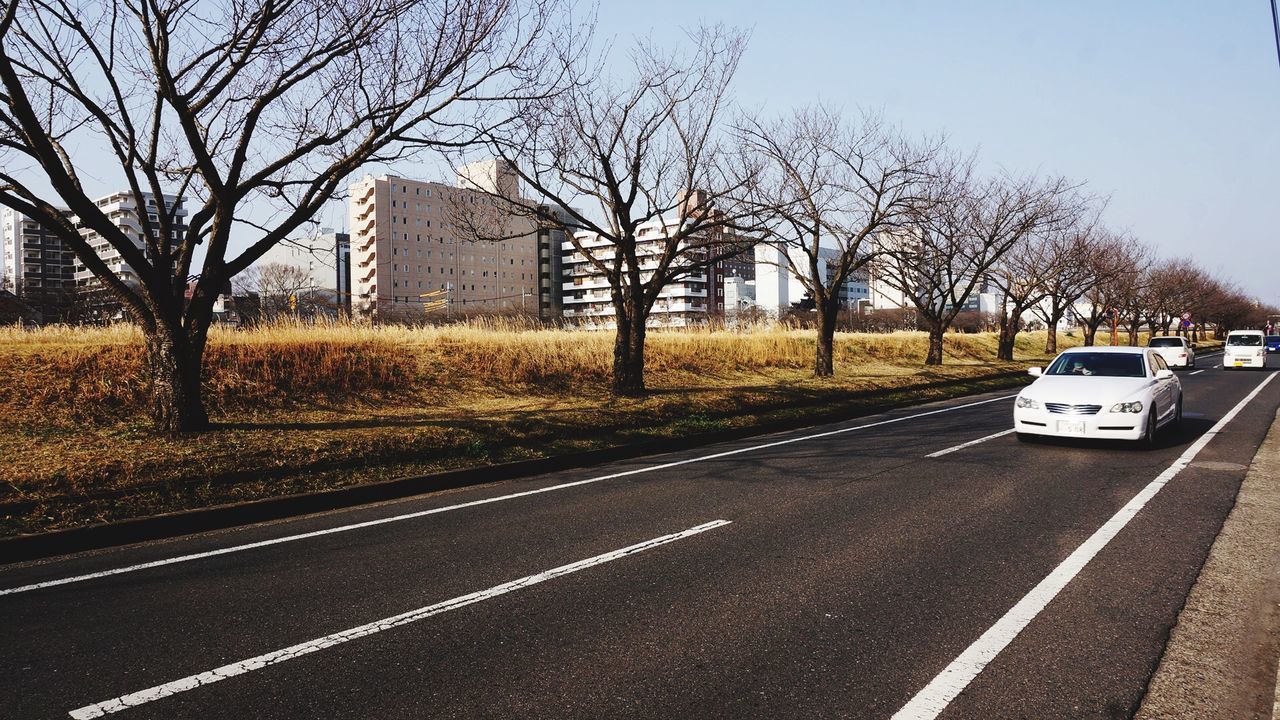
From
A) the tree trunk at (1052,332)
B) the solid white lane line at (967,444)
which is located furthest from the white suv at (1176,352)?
the solid white lane line at (967,444)

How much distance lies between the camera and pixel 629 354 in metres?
15.9

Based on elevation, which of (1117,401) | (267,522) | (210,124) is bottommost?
(267,522)

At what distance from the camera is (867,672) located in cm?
363

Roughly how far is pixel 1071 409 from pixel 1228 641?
706cm

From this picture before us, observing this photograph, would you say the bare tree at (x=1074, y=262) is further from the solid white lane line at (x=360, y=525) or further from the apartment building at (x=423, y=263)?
the apartment building at (x=423, y=263)

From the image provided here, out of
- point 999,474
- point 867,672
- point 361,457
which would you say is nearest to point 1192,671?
point 867,672

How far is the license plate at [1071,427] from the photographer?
10297 mm

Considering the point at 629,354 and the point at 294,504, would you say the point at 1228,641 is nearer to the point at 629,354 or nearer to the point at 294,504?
the point at 294,504

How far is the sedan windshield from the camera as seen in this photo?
1135 centimetres

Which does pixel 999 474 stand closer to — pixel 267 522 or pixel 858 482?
pixel 858 482

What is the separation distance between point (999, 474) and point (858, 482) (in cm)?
187

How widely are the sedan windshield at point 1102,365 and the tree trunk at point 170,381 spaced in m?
12.9

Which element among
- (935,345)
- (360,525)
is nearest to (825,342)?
(935,345)

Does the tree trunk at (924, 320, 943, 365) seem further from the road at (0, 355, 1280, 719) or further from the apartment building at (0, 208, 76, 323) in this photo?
the apartment building at (0, 208, 76, 323)
